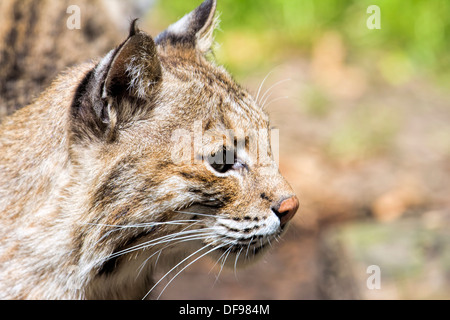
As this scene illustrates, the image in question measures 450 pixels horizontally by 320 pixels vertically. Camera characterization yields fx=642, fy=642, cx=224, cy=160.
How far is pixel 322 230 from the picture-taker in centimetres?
724

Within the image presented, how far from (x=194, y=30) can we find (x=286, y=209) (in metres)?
1.45

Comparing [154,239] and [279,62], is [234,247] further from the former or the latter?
[279,62]

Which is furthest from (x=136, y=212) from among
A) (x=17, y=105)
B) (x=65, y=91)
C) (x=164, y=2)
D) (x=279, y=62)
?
(x=164, y=2)

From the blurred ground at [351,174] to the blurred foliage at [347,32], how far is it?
0.12ft

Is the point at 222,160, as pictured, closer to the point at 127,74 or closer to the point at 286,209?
the point at 286,209

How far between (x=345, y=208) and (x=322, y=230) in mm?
398

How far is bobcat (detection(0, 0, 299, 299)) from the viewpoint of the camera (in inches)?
135

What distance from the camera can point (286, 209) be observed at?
3576 millimetres

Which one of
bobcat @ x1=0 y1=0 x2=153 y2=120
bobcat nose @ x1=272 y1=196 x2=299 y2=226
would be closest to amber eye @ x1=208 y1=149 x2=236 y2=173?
bobcat nose @ x1=272 y1=196 x2=299 y2=226

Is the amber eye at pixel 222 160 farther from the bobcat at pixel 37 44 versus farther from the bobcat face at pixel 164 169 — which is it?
the bobcat at pixel 37 44

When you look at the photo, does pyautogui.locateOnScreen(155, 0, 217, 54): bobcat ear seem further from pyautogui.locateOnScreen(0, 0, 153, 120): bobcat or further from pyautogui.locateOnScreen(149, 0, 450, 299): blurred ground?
pyautogui.locateOnScreen(149, 0, 450, 299): blurred ground

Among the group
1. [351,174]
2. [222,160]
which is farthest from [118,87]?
[351,174]

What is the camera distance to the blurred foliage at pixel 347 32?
9742mm

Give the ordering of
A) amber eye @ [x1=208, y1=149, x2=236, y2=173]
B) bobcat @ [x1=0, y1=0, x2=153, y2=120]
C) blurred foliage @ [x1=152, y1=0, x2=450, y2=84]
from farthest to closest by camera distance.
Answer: blurred foliage @ [x1=152, y1=0, x2=450, y2=84] < bobcat @ [x1=0, y1=0, x2=153, y2=120] < amber eye @ [x1=208, y1=149, x2=236, y2=173]
